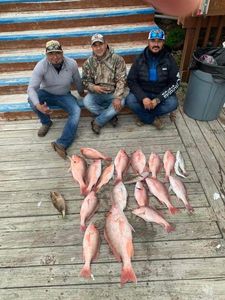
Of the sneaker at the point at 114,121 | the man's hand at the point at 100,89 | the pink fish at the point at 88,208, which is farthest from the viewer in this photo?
the sneaker at the point at 114,121

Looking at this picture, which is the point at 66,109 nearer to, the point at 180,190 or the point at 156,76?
the point at 156,76

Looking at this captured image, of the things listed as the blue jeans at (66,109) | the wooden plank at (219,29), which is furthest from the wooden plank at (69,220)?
the wooden plank at (219,29)

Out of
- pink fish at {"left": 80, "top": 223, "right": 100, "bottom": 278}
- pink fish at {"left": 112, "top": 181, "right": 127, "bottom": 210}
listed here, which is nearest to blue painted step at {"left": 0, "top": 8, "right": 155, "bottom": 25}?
pink fish at {"left": 112, "top": 181, "right": 127, "bottom": 210}

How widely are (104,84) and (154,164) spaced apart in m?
1.49

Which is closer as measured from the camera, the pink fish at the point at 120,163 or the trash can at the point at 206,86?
the pink fish at the point at 120,163

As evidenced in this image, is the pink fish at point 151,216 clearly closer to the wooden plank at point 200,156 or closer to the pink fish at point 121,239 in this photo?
the pink fish at point 121,239

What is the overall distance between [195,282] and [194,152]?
1.86 m

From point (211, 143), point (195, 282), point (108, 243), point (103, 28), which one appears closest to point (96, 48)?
point (103, 28)

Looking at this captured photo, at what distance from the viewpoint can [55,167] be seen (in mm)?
3807

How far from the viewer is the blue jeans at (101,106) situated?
14.2 ft

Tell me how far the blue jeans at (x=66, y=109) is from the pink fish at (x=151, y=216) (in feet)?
5.08

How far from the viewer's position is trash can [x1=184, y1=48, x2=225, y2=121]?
4.09 m

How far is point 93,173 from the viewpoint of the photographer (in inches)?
138

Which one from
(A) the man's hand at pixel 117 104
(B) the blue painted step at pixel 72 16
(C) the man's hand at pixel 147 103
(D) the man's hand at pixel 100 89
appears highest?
(B) the blue painted step at pixel 72 16
